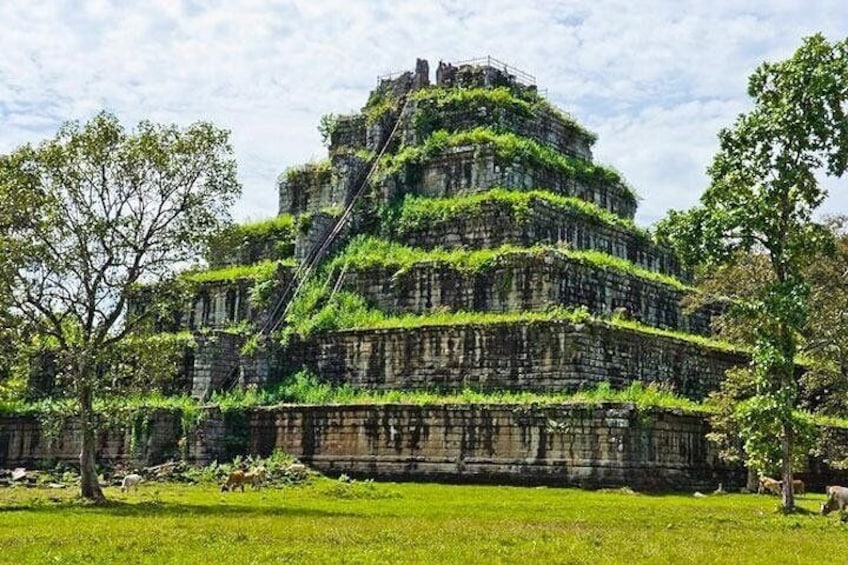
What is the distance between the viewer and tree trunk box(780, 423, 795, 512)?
99.2ft

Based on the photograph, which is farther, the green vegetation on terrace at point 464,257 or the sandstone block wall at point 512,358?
the green vegetation on terrace at point 464,257

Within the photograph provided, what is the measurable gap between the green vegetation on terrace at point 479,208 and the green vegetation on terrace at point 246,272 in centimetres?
620

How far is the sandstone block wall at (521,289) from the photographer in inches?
1702

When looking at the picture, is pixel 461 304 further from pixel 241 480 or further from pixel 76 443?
pixel 76 443

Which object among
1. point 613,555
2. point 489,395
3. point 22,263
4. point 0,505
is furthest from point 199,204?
point 613,555

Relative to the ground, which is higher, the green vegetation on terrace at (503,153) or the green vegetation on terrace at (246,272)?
the green vegetation on terrace at (503,153)

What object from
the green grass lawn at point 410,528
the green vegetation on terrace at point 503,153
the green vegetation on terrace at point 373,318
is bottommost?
the green grass lawn at point 410,528

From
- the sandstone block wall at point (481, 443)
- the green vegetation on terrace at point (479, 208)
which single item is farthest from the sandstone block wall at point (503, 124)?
the sandstone block wall at point (481, 443)

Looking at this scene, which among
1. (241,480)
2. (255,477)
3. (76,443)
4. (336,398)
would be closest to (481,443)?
(336,398)

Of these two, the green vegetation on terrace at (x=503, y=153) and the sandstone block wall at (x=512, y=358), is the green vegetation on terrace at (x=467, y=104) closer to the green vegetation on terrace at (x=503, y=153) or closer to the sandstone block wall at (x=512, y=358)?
the green vegetation on terrace at (x=503, y=153)

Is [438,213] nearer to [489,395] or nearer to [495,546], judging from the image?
[489,395]

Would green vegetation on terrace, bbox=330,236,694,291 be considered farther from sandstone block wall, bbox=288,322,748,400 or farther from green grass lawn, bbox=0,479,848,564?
green grass lawn, bbox=0,479,848,564

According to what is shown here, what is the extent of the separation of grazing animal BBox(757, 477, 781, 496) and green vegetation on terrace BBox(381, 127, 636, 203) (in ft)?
59.8

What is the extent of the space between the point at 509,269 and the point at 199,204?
47.7 ft
